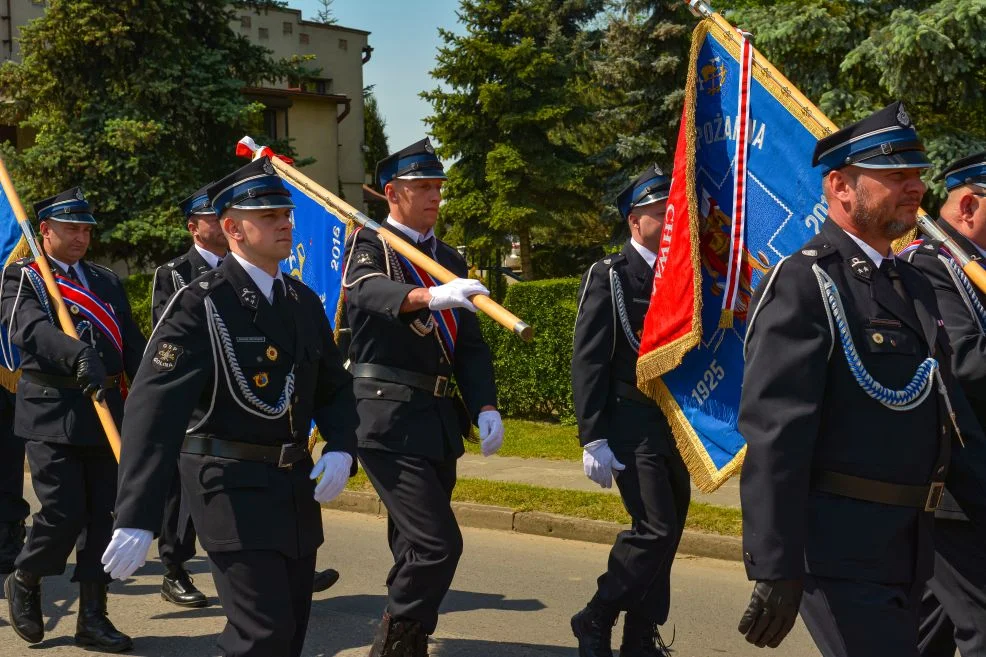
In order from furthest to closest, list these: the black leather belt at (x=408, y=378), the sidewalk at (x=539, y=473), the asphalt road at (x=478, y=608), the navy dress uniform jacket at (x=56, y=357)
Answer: the sidewalk at (x=539, y=473)
the navy dress uniform jacket at (x=56, y=357)
the asphalt road at (x=478, y=608)
the black leather belt at (x=408, y=378)

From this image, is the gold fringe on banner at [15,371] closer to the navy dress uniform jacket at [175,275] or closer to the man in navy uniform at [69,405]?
the man in navy uniform at [69,405]

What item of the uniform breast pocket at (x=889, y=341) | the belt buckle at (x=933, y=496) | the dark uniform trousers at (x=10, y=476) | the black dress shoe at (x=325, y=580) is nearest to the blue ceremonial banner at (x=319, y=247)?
the black dress shoe at (x=325, y=580)

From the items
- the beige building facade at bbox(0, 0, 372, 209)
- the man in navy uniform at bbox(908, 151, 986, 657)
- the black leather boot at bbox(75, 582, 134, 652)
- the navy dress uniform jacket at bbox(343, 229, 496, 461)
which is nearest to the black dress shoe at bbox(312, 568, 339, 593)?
the black leather boot at bbox(75, 582, 134, 652)

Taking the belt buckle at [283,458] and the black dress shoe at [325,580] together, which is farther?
the black dress shoe at [325,580]

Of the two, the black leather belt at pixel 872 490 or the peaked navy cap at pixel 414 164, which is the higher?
the peaked navy cap at pixel 414 164

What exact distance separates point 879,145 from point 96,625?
178 inches

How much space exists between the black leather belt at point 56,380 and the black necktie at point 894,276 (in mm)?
4218

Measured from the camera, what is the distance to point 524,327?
4.19 metres

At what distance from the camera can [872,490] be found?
3273mm

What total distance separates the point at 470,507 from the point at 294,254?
2539 mm

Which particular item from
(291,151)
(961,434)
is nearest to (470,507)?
(961,434)

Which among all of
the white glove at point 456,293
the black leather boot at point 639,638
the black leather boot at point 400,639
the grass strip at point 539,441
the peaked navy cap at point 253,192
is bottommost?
the grass strip at point 539,441

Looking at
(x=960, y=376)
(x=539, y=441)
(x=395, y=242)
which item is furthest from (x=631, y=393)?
(x=539, y=441)

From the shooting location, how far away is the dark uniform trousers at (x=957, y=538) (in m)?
3.86
